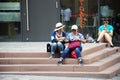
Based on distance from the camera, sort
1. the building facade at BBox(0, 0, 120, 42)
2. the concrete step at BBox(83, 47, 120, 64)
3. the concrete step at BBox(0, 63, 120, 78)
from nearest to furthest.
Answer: the concrete step at BBox(0, 63, 120, 78) < the concrete step at BBox(83, 47, 120, 64) < the building facade at BBox(0, 0, 120, 42)

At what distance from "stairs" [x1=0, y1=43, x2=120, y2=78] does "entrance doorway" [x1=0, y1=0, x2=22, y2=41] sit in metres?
4.89

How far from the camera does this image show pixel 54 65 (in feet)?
40.2

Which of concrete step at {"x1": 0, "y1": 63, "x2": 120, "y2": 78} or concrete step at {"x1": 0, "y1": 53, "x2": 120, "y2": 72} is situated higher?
concrete step at {"x1": 0, "y1": 53, "x2": 120, "y2": 72}

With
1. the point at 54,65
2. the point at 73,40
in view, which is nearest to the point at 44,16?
the point at 73,40

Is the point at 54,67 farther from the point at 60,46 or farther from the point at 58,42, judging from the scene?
the point at 58,42

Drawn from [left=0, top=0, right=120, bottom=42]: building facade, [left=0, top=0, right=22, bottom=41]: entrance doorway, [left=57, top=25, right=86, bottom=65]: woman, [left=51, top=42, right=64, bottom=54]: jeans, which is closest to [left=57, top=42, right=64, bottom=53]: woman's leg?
[left=51, top=42, right=64, bottom=54]: jeans

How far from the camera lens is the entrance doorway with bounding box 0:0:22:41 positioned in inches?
695

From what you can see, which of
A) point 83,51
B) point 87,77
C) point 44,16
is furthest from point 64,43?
point 44,16

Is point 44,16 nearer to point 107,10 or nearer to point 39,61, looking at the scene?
point 107,10

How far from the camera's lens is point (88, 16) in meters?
17.7

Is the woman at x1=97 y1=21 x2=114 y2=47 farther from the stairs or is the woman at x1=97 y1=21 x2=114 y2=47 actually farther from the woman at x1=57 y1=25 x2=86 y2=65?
the woman at x1=57 y1=25 x2=86 y2=65

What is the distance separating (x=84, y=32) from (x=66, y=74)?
6015 millimetres

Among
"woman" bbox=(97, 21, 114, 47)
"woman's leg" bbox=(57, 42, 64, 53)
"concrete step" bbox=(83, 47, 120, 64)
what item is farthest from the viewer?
"woman" bbox=(97, 21, 114, 47)

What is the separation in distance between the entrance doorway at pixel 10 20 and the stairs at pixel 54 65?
16.1 ft
